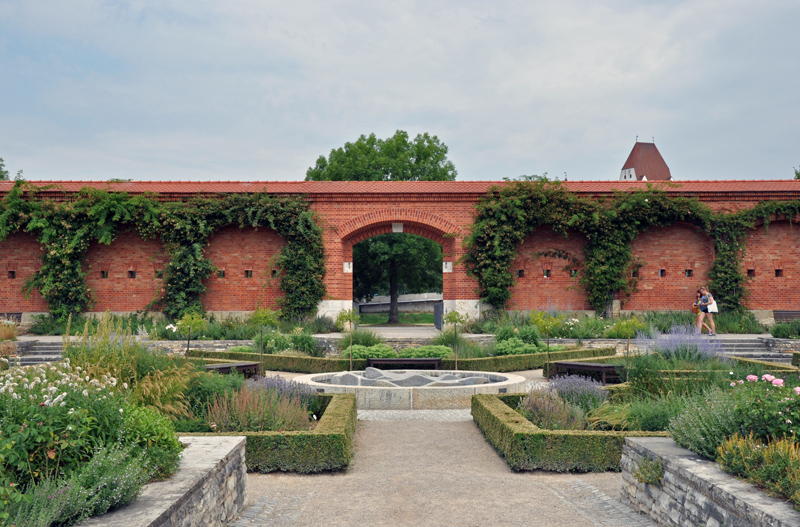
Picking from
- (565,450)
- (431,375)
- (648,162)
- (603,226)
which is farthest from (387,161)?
(648,162)

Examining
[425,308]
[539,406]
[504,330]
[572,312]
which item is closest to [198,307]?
[504,330]

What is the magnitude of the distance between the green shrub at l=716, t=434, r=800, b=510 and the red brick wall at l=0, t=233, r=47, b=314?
17649 mm

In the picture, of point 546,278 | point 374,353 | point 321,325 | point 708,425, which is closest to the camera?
point 708,425

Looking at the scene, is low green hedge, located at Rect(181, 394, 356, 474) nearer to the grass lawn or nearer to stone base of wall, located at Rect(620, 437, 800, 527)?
stone base of wall, located at Rect(620, 437, 800, 527)

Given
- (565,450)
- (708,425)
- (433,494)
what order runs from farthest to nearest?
(565,450)
(433,494)
(708,425)

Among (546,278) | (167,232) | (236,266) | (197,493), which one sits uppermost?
(167,232)

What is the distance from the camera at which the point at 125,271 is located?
17.2 m

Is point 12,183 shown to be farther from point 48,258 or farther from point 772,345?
point 772,345

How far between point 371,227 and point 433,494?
12.9 m

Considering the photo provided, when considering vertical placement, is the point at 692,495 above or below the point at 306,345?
below

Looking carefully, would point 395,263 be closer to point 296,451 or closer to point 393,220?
point 393,220

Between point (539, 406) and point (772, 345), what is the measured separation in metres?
9.23

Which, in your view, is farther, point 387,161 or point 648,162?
point 648,162

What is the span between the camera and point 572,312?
17.3 meters
